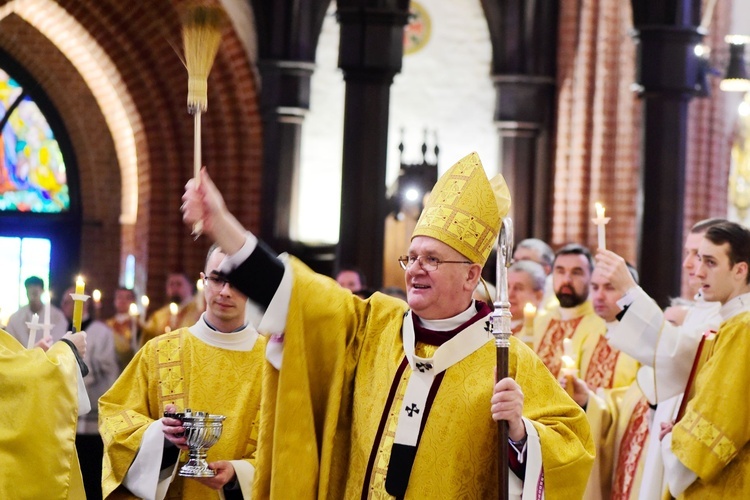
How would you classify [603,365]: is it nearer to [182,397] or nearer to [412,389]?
[182,397]

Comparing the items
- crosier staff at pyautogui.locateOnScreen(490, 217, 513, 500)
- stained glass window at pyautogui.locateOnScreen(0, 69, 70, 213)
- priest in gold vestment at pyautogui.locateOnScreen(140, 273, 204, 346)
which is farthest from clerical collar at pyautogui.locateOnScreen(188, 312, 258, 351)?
stained glass window at pyautogui.locateOnScreen(0, 69, 70, 213)

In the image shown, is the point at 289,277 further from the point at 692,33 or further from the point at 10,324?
the point at 10,324

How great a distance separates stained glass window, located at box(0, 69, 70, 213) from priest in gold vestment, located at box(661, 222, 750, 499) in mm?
14577

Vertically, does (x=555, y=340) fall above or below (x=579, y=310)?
below

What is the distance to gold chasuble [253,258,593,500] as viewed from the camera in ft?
14.5

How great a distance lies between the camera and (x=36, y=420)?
5.43 metres

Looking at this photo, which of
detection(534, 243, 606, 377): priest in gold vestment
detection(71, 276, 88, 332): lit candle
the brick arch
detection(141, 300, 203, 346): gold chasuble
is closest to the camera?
detection(71, 276, 88, 332): lit candle

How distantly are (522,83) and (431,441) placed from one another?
12.3 metres

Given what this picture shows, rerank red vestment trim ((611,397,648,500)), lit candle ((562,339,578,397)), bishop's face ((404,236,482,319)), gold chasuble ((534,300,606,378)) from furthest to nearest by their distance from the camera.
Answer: gold chasuble ((534,300,606,378))
red vestment trim ((611,397,648,500))
lit candle ((562,339,578,397))
bishop's face ((404,236,482,319))

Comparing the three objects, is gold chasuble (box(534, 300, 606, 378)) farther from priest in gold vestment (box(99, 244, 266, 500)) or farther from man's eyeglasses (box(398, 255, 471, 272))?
man's eyeglasses (box(398, 255, 471, 272))

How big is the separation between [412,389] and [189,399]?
1.41 metres

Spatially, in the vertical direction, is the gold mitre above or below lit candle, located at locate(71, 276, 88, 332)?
above

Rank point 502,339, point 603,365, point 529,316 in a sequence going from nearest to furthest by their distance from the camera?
point 502,339 < point 529,316 < point 603,365

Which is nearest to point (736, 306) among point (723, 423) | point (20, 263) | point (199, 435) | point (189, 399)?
point (723, 423)
